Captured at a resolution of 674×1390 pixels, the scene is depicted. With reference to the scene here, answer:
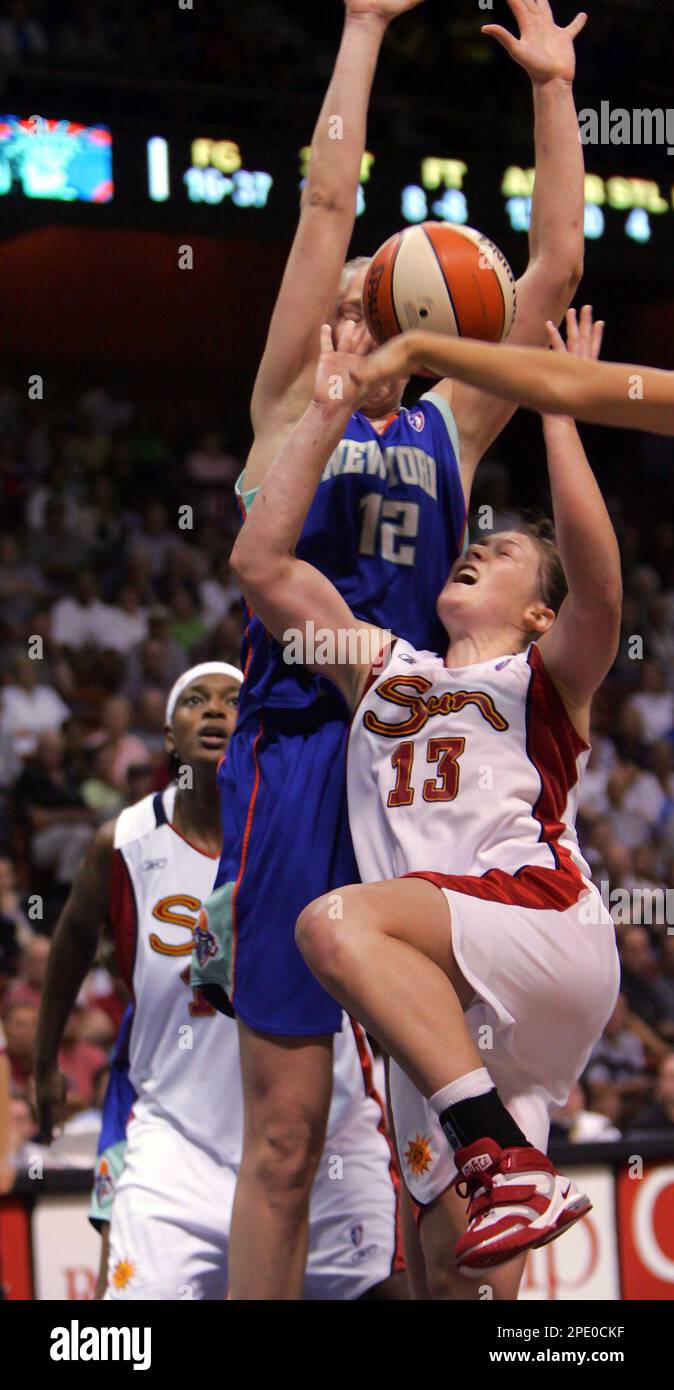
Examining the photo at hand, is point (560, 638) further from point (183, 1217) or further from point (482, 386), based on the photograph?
point (183, 1217)

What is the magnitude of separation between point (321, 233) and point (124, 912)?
2197 mm

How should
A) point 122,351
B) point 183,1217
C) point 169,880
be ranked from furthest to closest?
point 122,351 < point 169,880 < point 183,1217

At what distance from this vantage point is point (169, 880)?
5043mm

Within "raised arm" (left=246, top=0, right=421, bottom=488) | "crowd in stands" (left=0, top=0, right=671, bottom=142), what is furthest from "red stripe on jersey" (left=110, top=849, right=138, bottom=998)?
"crowd in stands" (left=0, top=0, right=671, bottom=142)

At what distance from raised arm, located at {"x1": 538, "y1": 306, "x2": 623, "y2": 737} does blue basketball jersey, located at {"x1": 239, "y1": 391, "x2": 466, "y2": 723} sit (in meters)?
0.44

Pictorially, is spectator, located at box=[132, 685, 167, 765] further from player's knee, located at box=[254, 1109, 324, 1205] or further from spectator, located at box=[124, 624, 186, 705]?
player's knee, located at box=[254, 1109, 324, 1205]

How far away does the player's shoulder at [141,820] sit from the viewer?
16.8 feet

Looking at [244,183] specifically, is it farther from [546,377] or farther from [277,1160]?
[277,1160]

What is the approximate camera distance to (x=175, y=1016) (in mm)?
4871

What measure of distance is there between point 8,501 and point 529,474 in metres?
5.03

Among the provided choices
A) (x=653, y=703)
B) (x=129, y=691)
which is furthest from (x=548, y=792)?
(x=653, y=703)

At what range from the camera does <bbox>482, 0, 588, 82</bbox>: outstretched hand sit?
408 cm

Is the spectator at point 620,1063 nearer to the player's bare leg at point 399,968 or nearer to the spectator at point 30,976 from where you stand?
the spectator at point 30,976

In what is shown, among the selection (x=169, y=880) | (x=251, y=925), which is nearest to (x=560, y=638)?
(x=251, y=925)
